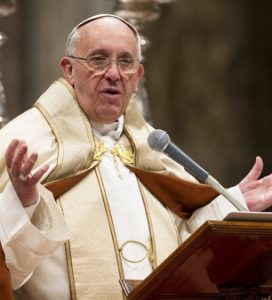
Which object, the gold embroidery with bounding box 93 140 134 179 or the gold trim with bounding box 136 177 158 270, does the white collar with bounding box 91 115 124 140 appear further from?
A: the gold trim with bounding box 136 177 158 270

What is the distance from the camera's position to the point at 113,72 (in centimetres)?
645

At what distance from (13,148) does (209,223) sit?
0.87m

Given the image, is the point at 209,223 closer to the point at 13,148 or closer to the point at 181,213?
the point at 13,148

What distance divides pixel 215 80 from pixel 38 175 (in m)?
6.02

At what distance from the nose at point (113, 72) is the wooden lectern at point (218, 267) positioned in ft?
4.38

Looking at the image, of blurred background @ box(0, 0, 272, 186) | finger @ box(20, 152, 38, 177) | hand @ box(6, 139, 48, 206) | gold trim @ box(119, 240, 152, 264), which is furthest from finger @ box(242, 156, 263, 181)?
blurred background @ box(0, 0, 272, 186)

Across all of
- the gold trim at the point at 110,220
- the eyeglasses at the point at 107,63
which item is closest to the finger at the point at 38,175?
the gold trim at the point at 110,220

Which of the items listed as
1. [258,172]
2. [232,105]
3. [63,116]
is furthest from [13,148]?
[232,105]

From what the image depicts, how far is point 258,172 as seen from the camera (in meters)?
6.50

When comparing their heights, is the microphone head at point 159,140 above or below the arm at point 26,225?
above

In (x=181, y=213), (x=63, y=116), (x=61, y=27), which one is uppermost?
(x=63, y=116)

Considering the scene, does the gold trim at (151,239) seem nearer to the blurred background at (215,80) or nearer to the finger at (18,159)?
the finger at (18,159)

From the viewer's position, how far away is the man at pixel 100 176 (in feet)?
20.2

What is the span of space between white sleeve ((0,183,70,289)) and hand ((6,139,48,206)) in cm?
5
